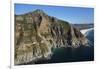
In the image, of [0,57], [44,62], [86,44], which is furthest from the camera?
[86,44]

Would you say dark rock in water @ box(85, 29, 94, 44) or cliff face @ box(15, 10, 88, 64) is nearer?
cliff face @ box(15, 10, 88, 64)

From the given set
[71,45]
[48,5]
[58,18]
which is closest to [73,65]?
[71,45]

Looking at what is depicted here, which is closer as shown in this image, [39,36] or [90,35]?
[39,36]

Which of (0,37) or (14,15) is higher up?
(14,15)

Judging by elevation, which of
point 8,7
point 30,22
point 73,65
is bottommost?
point 73,65

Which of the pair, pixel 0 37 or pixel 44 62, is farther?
pixel 44 62

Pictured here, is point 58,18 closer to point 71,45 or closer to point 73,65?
point 71,45

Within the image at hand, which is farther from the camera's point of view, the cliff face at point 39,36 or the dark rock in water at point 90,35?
the dark rock in water at point 90,35

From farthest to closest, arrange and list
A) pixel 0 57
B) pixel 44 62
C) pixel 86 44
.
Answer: pixel 86 44
pixel 44 62
pixel 0 57
